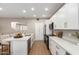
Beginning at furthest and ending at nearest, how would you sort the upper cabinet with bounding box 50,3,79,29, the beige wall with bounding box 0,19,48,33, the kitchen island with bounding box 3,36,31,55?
the beige wall with bounding box 0,19,48,33 < the kitchen island with bounding box 3,36,31,55 < the upper cabinet with bounding box 50,3,79,29

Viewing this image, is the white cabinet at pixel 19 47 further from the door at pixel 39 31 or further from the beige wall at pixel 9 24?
the beige wall at pixel 9 24

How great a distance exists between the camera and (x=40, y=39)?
11.3 meters

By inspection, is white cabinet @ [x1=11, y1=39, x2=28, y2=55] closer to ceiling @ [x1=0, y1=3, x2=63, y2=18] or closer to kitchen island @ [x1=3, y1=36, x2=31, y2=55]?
kitchen island @ [x1=3, y1=36, x2=31, y2=55]

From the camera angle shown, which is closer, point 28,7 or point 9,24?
point 28,7

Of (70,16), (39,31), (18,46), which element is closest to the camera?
(70,16)

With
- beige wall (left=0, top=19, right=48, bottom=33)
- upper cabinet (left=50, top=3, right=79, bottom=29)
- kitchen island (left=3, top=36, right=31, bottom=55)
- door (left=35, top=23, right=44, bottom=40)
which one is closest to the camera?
upper cabinet (left=50, top=3, right=79, bottom=29)

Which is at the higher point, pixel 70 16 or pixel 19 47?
pixel 70 16

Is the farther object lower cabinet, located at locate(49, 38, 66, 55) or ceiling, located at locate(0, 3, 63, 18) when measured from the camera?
ceiling, located at locate(0, 3, 63, 18)

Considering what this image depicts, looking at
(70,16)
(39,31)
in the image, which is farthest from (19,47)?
(39,31)

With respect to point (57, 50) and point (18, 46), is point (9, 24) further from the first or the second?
point (57, 50)

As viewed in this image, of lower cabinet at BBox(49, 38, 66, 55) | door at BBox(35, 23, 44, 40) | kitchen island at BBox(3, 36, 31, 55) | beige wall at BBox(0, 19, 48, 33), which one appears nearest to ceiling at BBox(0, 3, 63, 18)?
kitchen island at BBox(3, 36, 31, 55)

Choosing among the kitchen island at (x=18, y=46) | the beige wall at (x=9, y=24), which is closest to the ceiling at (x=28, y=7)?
the kitchen island at (x=18, y=46)

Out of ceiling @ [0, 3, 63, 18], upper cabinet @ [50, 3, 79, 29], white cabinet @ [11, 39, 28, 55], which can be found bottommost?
white cabinet @ [11, 39, 28, 55]
